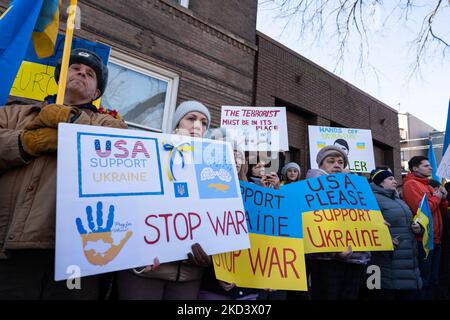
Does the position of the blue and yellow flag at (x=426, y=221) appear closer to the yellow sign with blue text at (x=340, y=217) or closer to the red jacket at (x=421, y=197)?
the red jacket at (x=421, y=197)

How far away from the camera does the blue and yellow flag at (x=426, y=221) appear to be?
327 centimetres

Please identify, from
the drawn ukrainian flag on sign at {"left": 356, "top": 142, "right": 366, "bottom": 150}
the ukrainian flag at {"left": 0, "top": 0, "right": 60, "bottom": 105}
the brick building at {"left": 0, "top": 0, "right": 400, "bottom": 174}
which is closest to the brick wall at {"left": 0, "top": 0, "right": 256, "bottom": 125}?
the brick building at {"left": 0, "top": 0, "right": 400, "bottom": 174}

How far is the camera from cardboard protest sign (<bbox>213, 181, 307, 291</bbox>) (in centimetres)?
191

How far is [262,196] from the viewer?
2203mm

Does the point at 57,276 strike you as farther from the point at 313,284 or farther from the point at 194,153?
the point at 313,284

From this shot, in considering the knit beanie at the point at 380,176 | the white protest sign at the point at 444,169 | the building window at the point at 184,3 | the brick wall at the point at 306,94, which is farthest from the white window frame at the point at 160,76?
the white protest sign at the point at 444,169

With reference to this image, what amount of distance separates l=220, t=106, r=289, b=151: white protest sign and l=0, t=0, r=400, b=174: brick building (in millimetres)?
1097

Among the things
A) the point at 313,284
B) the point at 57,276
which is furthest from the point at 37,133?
the point at 313,284

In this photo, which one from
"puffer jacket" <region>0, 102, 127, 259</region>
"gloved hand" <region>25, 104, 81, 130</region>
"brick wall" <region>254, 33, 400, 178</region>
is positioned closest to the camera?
"puffer jacket" <region>0, 102, 127, 259</region>

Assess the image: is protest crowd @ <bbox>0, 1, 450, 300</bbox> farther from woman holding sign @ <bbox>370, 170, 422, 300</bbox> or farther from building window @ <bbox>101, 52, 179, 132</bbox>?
building window @ <bbox>101, 52, 179, 132</bbox>

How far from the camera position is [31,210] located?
4.52 ft

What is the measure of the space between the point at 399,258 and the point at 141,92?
4.46 meters

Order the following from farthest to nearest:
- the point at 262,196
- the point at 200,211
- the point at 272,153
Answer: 1. the point at 272,153
2. the point at 262,196
3. the point at 200,211

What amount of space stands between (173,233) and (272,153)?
3.53 m
